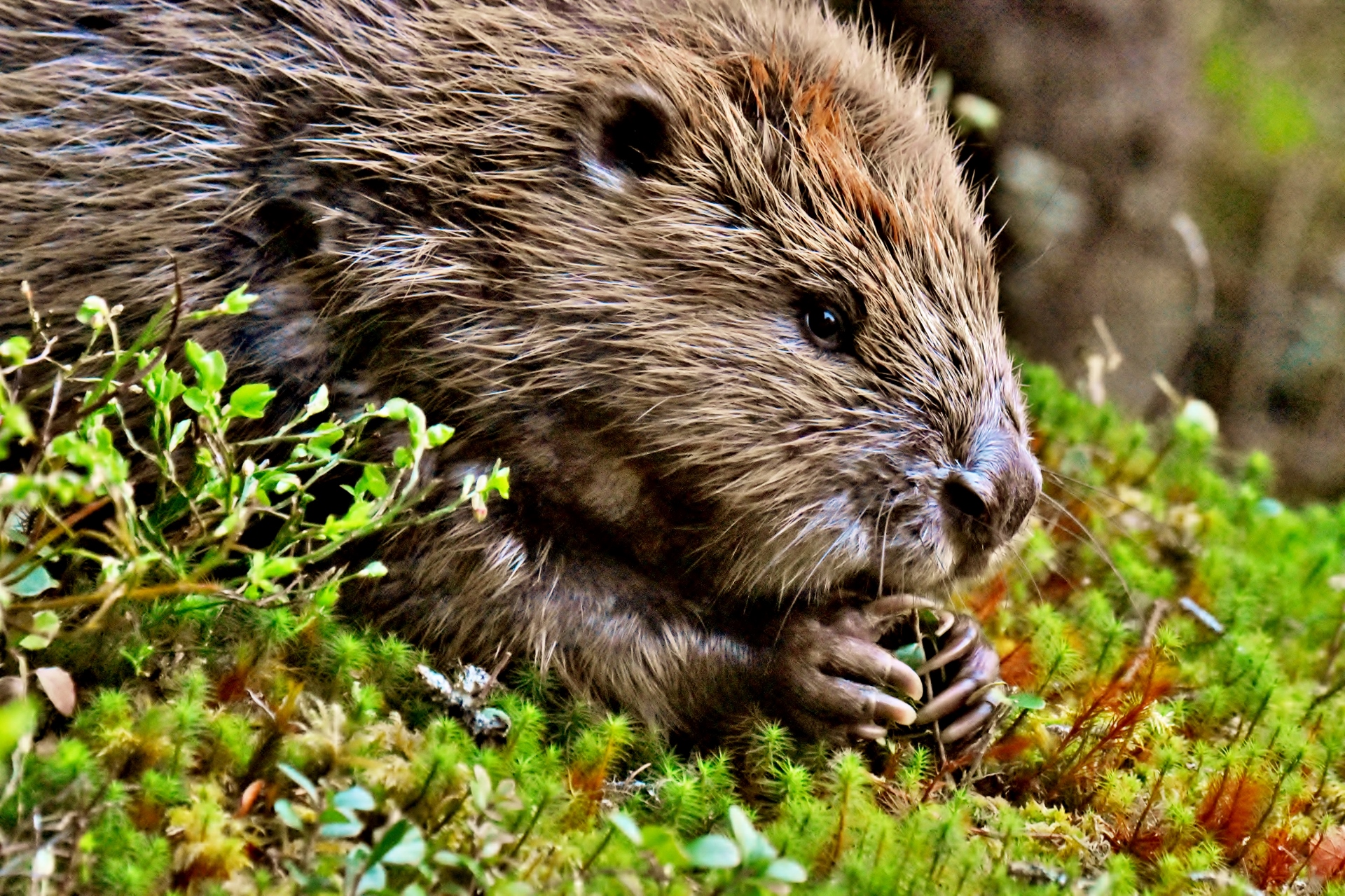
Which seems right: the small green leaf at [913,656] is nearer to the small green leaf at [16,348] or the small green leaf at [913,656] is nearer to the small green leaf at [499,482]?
the small green leaf at [499,482]

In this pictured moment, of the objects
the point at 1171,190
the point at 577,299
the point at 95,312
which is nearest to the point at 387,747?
the point at 95,312


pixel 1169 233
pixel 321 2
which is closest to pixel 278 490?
pixel 321 2

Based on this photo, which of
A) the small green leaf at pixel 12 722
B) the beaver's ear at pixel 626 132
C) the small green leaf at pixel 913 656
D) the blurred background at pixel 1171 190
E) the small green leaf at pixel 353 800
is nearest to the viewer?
the small green leaf at pixel 12 722

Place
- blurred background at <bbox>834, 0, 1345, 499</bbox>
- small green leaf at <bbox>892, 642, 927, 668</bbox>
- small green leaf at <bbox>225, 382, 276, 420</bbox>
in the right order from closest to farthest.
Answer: small green leaf at <bbox>225, 382, 276, 420</bbox> < small green leaf at <bbox>892, 642, 927, 668</bbox> < blurred background at <bbox>834, 0, 1345, 499</bbox>

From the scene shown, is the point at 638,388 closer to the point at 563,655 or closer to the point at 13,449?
the point at 563,655

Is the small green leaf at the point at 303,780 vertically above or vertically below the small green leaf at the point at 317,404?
below

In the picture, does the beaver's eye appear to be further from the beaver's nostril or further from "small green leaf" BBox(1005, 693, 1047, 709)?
"small green leaf" BBox(1005, 693, 1047, 709)

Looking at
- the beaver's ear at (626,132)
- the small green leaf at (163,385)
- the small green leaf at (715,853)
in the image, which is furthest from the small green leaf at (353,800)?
the beaver's ear at (626,132)

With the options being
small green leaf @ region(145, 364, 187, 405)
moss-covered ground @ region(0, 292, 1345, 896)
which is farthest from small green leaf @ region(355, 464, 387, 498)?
small green leaf @ region(145, 364, 187, 405)
